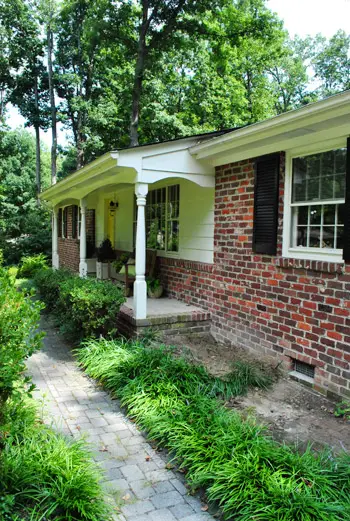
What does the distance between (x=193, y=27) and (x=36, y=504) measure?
1573 centimetres

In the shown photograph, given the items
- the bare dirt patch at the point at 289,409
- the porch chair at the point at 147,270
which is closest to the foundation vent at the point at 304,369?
the bare dirt patch at the point at 289,409

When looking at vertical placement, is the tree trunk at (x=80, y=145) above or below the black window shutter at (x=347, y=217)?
above

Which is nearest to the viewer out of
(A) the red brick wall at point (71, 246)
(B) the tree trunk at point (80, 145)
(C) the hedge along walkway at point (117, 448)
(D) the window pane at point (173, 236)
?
(C) the hedge along walkway at point (117, 448)

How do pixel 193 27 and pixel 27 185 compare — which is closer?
pixel 193 27

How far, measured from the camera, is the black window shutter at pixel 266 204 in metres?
4.99

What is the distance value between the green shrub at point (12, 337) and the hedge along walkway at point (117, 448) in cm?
105

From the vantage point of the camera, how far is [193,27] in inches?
569

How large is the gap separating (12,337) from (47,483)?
0.96m

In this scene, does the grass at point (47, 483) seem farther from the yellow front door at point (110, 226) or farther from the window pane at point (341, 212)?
the yellow front door at point (110, 226)

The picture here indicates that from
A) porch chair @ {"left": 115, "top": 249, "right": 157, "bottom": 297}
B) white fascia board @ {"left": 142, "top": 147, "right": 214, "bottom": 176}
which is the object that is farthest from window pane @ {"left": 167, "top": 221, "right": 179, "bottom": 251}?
white fascia board @ {"left": 142, "top": 147, "right": 214, "bottom": 176}

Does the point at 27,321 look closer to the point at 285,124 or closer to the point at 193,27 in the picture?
the point at 285,124

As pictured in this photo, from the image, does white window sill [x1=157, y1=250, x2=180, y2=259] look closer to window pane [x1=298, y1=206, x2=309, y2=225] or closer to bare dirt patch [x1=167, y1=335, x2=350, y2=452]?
bare dirt patch [x1=167, y1=335, x2=350, y2=452]

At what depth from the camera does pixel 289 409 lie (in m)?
4.07

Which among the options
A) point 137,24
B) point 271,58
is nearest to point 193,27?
point 137,24
